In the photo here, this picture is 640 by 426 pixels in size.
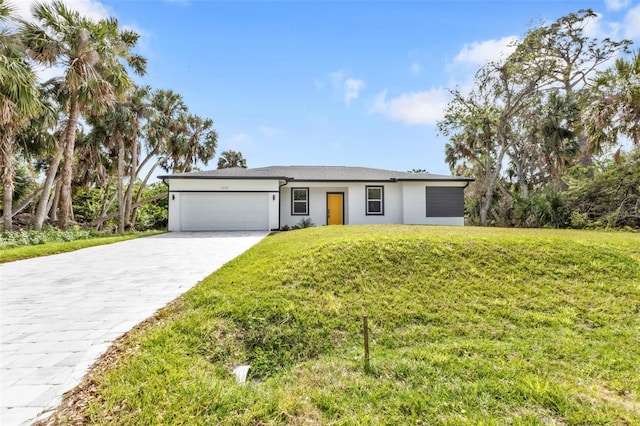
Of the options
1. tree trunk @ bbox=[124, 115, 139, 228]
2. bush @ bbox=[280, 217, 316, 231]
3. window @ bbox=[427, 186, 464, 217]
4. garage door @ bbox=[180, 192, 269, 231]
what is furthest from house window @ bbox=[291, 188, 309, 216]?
tree trunk @ bbox=[124, 115, 139, 228]

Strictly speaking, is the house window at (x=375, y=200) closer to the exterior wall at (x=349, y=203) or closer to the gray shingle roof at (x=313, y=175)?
the exterior wall at (x=349, y=203)

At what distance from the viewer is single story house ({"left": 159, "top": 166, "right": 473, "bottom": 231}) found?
14.8 meters

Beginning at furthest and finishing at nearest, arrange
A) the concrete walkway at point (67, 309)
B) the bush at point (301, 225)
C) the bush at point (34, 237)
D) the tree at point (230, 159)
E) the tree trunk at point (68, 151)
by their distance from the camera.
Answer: the tree at point (230, 159) < the bush at point (301, 225) < the tree trunk at point (68, 151) < the bush at point (34, 237) < the concrete walkway at point (67, 309)

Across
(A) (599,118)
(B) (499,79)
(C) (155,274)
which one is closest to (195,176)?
(C) (155,274)

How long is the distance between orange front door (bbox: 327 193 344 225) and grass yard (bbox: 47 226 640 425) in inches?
412

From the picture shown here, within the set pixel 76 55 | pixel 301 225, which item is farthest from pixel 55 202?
pixel 301 225

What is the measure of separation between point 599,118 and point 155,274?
48.7 feet

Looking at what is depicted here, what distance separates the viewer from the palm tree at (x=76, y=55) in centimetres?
1150

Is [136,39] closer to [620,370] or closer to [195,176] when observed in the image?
[195,176]

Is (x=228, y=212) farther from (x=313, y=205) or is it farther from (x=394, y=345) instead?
(x=394, y=345)

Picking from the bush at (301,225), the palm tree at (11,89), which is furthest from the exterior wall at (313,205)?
the palm tree at (11,89)

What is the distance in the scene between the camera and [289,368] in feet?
9.39

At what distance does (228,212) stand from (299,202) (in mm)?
3744

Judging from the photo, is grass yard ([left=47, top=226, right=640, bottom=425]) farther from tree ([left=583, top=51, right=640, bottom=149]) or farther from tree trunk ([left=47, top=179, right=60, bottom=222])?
tree trunk ([left=47, top=179, right=60, bottom=222])
